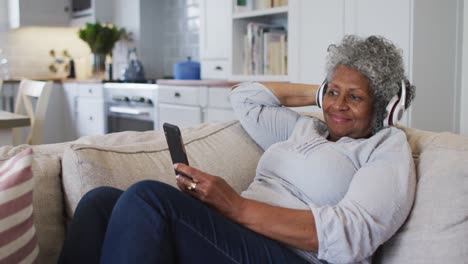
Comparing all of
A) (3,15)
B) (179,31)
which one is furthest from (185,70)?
(3,15)

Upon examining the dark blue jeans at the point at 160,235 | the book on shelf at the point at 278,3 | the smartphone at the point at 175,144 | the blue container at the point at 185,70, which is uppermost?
the book on shelf at the point at 278,3

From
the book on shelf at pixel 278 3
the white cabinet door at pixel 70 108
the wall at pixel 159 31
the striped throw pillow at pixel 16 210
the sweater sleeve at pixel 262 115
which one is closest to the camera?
the striped throw pillow at pixel 16 210

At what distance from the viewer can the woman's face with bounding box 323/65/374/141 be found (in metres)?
1.42

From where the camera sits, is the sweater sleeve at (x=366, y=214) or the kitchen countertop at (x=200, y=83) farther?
the kitchen countertop at (x=200, y=83)

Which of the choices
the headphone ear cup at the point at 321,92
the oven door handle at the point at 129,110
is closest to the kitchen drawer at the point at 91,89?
the oven door handle at the point at 129,110

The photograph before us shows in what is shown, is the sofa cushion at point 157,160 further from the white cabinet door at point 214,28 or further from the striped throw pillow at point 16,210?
the white cabinet door at point 214,28

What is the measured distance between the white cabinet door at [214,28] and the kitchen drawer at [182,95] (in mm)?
361

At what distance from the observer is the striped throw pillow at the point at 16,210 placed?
3.11 feet

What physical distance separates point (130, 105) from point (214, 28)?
3.53 ft

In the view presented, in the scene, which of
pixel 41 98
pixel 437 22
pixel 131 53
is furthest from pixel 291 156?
pixel 131 53

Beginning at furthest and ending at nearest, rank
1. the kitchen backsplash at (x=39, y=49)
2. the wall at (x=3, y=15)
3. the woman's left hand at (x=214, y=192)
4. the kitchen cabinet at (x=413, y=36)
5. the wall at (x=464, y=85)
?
the kitchen backsplash at (x=39, y=49) < the wall at (x=3, y=15) < the wall at (x=464, y=85) < the kitchen cabinet at (x=413, y=36) < the woman's left hand at (x=214, y=192)

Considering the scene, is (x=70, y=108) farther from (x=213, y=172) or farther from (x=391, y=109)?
(x=391, y=109)

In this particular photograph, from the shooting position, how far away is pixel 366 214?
1118 mm

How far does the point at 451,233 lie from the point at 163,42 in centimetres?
432
